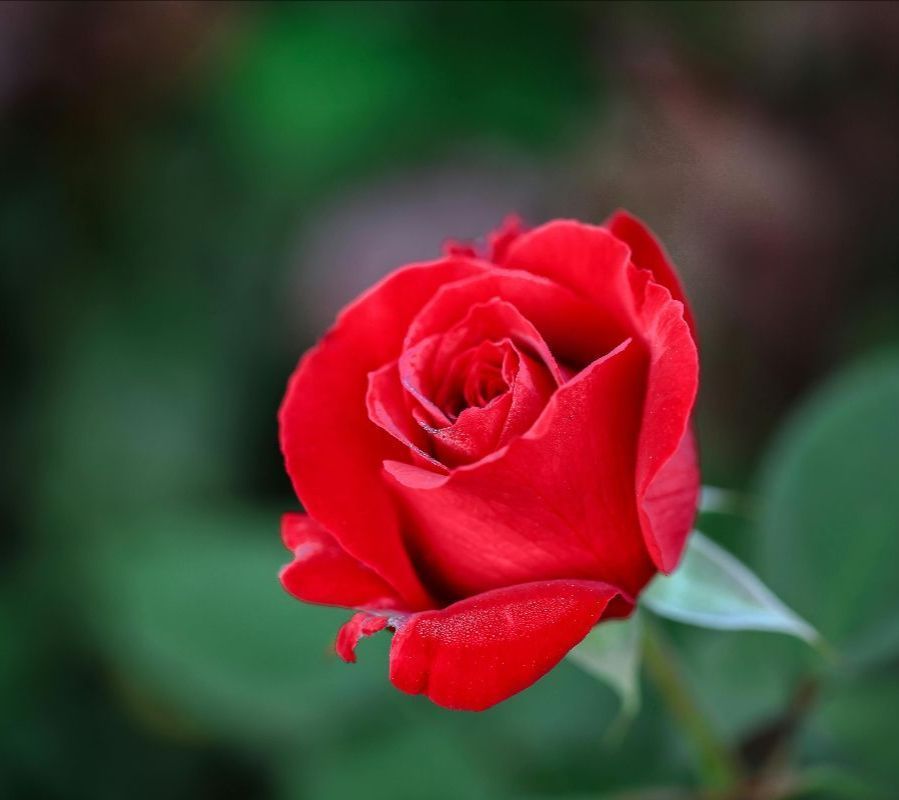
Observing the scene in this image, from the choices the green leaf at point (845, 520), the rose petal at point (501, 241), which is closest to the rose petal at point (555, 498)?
the rose petal at point (501, 241)

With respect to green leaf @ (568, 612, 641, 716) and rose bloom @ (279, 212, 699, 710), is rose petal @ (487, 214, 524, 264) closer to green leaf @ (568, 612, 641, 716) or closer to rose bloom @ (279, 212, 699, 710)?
rose bloom @ (279, 212, 699, 710)

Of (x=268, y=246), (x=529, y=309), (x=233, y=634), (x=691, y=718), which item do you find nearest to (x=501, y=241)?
(x=529, y=309)

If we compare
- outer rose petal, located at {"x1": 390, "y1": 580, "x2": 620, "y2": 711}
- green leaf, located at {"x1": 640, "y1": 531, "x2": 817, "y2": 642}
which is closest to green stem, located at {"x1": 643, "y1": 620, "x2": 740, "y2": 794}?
green leaf, located at {"x1": 640, "y1": 531, "x2": 817, "y2": 642}

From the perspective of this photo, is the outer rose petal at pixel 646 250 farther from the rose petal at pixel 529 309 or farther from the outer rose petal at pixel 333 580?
the outer rose petal at pixel 333 580

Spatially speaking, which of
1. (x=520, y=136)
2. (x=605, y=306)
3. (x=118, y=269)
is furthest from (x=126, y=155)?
(x=605, y=306)

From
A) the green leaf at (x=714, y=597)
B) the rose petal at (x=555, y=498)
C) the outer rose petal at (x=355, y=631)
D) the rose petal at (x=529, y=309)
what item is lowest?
the green leaf at (x=714, y=597)

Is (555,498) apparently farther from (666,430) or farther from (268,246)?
(268,246)
